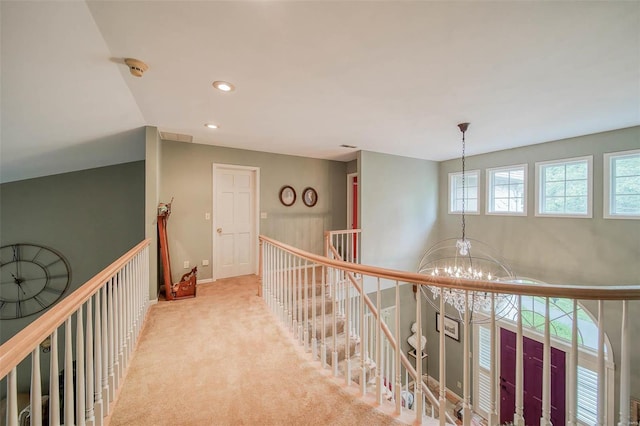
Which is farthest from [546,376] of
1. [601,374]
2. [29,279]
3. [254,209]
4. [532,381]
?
[29,279]

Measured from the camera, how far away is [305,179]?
5.25 metres

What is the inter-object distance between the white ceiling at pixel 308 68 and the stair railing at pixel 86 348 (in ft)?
4.88

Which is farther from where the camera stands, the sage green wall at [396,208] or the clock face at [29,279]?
the sage green wall at [396,208]

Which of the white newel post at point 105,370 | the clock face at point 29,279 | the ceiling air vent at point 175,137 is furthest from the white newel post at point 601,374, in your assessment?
the clock face at point 29,279

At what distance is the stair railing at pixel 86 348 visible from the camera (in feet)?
2.85

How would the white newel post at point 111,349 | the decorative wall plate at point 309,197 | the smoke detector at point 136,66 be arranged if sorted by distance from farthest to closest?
the decorative wall plate at point 309,197
the smoke detector at point 136,66
the white newel post at point 111,349

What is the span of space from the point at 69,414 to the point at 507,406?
611cm

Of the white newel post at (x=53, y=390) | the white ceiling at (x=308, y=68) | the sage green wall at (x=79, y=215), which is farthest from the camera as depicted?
the sage green wall at (x=79, y=215)

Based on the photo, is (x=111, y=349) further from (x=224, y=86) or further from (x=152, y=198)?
(x=224, y=86)

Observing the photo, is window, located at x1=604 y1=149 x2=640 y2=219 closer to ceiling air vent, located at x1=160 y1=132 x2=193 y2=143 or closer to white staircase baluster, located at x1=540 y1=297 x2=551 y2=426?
white staircase baluster, located at x1=540 y1=297 x2=551 y2=426

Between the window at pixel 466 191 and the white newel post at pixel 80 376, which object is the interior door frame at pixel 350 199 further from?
the white newel post at pixel 80 376

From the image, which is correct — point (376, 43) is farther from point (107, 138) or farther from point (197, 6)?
point (107, 138)

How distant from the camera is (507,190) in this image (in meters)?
4.78

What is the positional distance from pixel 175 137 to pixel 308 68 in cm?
285
